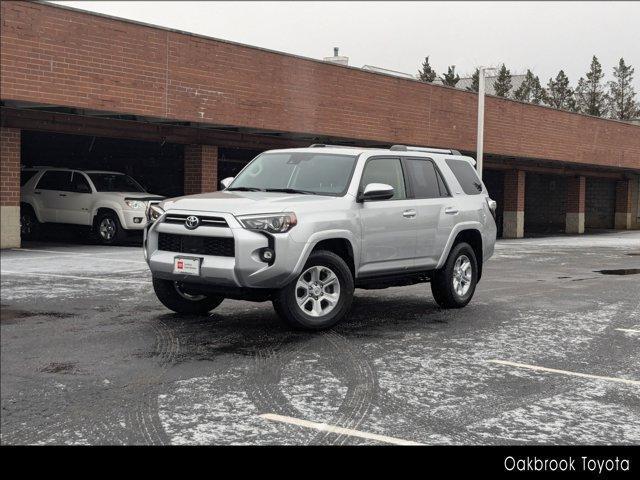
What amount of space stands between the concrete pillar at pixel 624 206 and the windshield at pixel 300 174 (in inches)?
1471

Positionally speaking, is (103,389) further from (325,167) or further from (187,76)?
(187,76)

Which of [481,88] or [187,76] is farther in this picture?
[481,88]

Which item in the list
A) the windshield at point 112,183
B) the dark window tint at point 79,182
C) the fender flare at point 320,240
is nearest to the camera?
the fender flare at point 320,240

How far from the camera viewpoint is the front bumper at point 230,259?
7.39 meters

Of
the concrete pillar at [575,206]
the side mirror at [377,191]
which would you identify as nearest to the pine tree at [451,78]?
the concrete pillar at [575,206]

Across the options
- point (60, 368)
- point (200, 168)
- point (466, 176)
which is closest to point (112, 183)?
point (200, 168)

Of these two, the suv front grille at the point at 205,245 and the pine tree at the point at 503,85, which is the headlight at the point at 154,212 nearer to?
the suv front grille at the point at 205,245

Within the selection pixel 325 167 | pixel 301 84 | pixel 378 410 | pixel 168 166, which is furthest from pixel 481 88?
pixel 378 410

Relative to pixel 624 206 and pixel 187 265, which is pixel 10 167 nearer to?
pixel 187 265

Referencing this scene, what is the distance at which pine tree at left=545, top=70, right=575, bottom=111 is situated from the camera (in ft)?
294

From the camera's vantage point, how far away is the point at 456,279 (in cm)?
1036

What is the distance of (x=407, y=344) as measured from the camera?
8.02 meters

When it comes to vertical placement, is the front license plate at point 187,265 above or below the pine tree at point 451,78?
below
